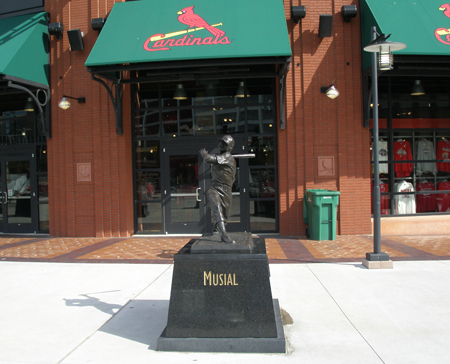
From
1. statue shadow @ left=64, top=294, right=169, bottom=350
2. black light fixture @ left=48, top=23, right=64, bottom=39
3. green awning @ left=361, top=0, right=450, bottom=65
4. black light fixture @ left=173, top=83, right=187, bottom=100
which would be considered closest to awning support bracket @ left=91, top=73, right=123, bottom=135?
black light fixture @ left=173, top=83, right=187, bottom=100

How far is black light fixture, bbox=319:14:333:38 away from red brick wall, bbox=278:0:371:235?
27cm

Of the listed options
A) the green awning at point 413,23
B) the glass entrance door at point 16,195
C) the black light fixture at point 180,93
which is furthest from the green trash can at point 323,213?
the glass entrance door at point 16,195

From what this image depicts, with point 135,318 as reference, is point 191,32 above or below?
above

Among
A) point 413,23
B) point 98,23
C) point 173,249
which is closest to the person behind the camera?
point 173,249

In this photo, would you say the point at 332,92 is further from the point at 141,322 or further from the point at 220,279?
the point at 141,322

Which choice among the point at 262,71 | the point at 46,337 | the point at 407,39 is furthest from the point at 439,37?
A: the point at 46,337

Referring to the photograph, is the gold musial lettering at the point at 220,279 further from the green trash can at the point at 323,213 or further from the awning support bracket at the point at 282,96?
the awning support bracket at the point at 282,96

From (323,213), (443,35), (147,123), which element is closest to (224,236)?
(323,213)

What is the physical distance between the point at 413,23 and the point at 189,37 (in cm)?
545

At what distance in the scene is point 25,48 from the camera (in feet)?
32.9

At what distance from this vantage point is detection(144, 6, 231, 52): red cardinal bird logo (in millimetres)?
8867

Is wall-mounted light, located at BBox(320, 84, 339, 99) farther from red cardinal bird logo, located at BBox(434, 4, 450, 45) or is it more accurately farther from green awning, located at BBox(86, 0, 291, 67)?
red cardinal bird logo, located at BBox(434, 4, 450, 45)

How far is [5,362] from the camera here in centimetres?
357

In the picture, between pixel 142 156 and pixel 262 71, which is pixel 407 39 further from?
pixel 142 156
